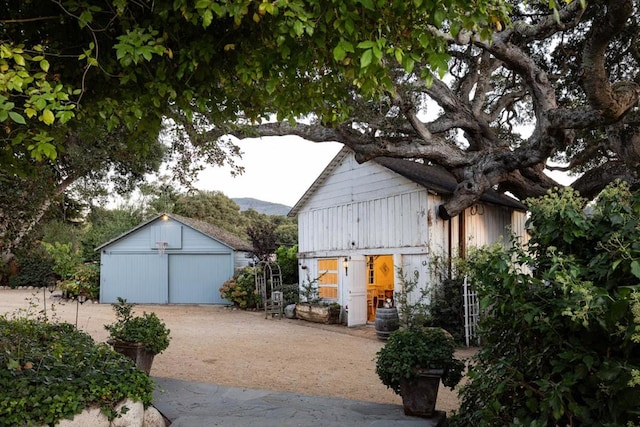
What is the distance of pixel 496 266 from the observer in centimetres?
255

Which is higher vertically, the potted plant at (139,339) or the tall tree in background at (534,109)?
the tall tree in background at (534,109)

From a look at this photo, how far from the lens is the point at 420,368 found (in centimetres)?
464

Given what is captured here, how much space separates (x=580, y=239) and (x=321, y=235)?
1256cm

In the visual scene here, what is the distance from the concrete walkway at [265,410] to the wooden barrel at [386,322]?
19.3 ft

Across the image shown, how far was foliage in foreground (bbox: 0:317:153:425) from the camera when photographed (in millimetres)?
3355

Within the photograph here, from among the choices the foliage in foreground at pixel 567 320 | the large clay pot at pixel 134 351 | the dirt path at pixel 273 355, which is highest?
the foliage in foreground at pixel 567 320

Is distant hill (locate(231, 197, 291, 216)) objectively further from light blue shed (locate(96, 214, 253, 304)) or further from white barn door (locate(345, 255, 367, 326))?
white barn door (locate(345, 255, 367, 326))

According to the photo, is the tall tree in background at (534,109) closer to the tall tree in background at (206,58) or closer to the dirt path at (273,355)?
the tall tree in background at (206,58)

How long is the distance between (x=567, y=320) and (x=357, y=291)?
11165 mm

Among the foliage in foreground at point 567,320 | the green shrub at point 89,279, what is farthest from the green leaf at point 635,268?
the green shrub at point 89,279

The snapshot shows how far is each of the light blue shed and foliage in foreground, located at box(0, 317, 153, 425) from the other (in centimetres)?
1581

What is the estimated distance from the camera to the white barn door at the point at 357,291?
43.1 ft

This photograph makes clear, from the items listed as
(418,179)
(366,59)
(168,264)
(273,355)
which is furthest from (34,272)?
(366,59)

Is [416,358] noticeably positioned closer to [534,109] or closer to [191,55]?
[191,55]
